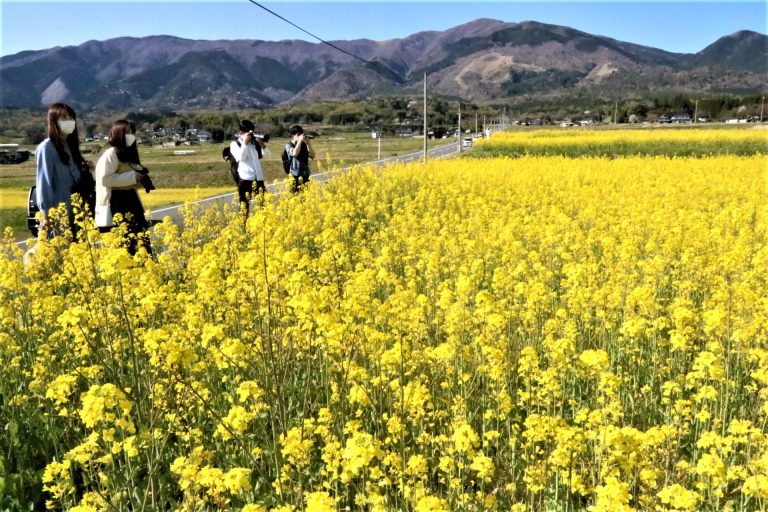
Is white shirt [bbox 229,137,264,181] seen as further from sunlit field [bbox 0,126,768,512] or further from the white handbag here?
the white handbag

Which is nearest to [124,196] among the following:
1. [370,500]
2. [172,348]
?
[172,348]

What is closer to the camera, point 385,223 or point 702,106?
point 385,223

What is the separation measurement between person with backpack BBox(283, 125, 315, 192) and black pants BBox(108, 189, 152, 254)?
490 cm

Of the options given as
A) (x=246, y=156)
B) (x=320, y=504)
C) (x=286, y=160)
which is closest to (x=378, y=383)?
(x=320, y=504)

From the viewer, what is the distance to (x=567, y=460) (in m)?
2.69

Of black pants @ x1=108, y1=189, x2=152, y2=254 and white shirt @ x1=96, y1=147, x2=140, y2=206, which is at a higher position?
white shirt @ x1=96, y1=147, x2=140, y2=206

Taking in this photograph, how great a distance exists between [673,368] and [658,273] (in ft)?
6.07

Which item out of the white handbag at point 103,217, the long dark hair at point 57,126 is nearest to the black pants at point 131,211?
the white handbag at point 103,217

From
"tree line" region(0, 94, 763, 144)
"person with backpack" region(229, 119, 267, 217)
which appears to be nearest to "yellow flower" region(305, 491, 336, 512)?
"person with backpack" region(229, 119, 267, 217)

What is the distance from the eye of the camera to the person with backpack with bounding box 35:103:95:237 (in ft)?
18.6

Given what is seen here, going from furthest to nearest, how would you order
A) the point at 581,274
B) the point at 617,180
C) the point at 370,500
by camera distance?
the point at 617,180 < the point at 581,274 < the point at 370,500

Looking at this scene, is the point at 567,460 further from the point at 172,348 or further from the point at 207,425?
the point at 207,425

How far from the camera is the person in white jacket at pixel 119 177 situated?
6129mm

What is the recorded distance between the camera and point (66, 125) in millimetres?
5676
